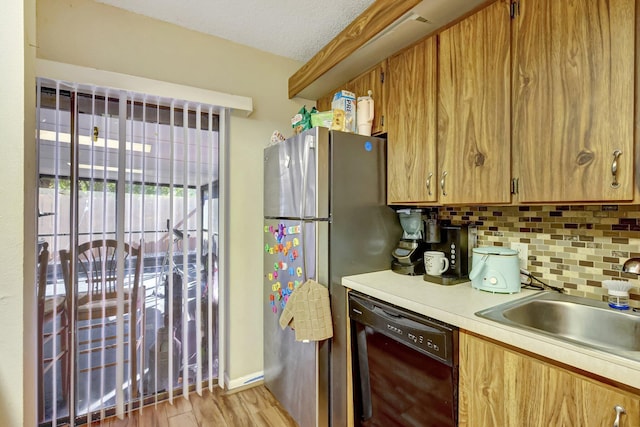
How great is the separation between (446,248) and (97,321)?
208 cm

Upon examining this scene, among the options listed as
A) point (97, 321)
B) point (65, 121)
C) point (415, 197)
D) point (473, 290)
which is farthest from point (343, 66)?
point (97, 321)

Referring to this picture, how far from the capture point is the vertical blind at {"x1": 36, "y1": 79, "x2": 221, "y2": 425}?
5.40 feet

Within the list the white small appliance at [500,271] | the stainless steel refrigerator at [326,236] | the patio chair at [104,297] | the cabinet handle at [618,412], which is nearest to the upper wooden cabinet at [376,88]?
the stainless steel refrigerator at [326,236]

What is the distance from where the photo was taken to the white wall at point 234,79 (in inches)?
69.6

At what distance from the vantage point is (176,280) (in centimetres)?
197

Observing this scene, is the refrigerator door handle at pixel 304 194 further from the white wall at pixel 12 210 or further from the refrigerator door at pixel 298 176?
the white wall at pixel 12 210

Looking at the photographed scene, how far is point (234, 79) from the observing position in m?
2.17

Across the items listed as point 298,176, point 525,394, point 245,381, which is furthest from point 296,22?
point 245,381

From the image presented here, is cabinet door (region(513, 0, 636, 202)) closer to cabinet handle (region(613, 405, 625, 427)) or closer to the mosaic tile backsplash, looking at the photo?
the mosaic tile backsplash

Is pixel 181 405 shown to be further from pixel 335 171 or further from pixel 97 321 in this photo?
pixel 335 171

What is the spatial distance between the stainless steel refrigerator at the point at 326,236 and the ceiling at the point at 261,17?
0.77 m

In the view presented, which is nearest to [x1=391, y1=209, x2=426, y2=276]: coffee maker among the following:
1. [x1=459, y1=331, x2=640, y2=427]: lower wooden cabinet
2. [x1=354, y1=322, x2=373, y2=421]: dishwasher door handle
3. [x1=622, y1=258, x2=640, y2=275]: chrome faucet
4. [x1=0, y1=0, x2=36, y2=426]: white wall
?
[x1=354, y1=322, x2=373, y2=421]: dishwasher door handle

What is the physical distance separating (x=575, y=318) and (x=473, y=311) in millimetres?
457

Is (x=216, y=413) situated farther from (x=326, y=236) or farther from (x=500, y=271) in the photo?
(x=500, y=271)
